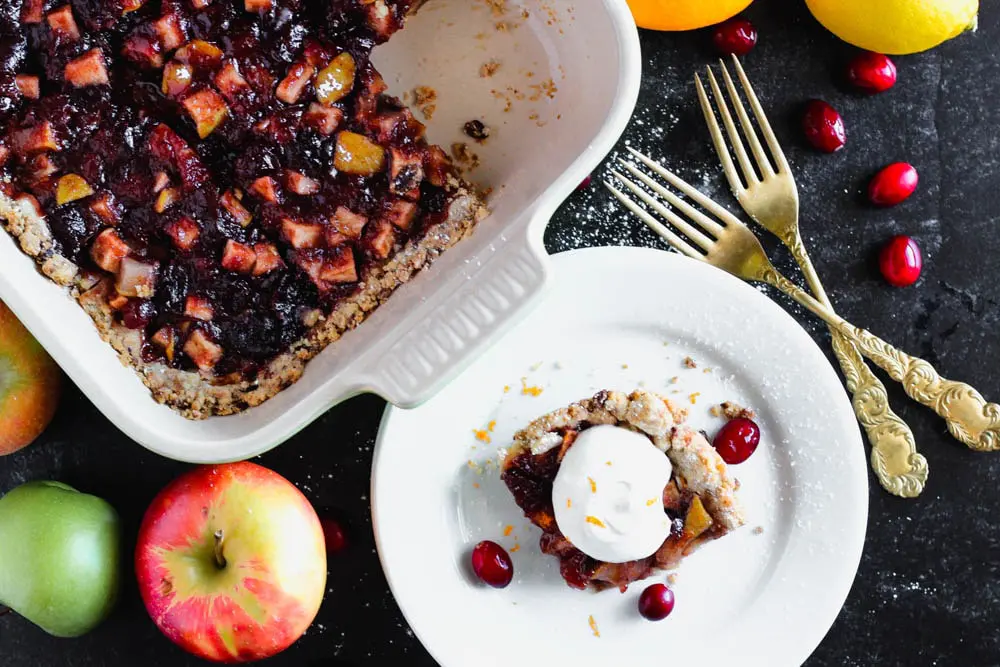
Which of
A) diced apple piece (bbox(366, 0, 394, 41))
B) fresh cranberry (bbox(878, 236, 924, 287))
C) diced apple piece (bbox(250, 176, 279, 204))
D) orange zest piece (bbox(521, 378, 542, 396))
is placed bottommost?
orange zest piece (bbox(521, 378, 542, 396))

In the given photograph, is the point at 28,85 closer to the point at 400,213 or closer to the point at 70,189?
the point at 70,189

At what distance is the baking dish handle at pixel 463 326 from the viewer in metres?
1.49

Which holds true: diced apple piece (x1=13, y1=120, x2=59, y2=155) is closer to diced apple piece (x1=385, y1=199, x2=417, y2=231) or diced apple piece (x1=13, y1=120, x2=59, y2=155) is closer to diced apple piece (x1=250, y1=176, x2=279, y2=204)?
diced apple piece (x1=250, y1=176, x2=279, y2=204)

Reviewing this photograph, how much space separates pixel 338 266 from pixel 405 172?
221 mm

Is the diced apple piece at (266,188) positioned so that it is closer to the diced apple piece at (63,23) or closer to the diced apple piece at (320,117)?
the diced apple piece at (320,117)

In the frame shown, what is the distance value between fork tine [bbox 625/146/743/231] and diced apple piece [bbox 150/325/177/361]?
1055mm

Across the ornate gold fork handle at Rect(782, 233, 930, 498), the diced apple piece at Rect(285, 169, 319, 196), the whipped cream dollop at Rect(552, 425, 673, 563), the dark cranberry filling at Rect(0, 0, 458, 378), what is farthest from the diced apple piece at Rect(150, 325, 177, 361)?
the ornate gold fork handle at Rect(782, 233, 930, 498)

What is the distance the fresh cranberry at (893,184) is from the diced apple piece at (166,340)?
154 centimetres

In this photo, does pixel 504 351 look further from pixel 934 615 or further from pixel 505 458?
pixel 934 615

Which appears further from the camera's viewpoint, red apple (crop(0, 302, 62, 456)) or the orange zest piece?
the orange zest piece

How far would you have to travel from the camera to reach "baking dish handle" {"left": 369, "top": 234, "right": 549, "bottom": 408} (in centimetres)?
149

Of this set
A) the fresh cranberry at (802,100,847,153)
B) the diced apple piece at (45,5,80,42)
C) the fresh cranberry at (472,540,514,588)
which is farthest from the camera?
the fresh cranberry at (802,100,847,153)

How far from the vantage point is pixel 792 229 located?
6.63ft

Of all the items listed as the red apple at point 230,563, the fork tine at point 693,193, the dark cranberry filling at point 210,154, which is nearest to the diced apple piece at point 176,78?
the dark cranberry filling at point 210,154
